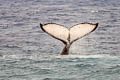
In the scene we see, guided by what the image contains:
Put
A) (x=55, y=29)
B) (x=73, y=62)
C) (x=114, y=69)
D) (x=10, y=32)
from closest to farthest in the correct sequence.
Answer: (x=114, y=69) < (x=73, y=62) < (x=55, y=29) < (x=10, y=32)

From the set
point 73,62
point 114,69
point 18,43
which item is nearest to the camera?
point 114,69

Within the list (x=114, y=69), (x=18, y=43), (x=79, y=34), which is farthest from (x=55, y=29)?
(x=18, y=43)

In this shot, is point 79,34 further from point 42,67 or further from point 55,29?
point 42,67

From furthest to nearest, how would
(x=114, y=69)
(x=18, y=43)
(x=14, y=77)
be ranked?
(x=18, y=43), (x=114, y=69), (x=14, y=77)

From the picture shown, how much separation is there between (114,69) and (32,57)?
3073mm

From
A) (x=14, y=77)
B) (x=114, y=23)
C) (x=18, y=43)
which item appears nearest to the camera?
(x=14, y=77)

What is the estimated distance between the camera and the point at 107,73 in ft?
35.4

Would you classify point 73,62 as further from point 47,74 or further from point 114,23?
point 114,23

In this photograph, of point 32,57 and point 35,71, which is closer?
point 35,71

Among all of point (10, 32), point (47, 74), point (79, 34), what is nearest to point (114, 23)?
point (10, 32)

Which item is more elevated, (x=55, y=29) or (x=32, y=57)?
(x=55, y=29)

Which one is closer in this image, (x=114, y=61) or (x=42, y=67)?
(x=42, y=67)

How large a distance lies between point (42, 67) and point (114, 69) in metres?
1.93

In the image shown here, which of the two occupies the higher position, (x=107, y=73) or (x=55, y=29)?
(x=55, y=29)
